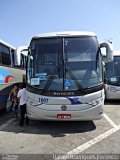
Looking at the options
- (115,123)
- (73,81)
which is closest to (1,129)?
(73,81)

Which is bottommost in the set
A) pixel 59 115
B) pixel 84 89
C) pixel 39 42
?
pixel 59 115

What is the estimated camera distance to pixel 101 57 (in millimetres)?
7945

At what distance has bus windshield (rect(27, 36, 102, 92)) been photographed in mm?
7328

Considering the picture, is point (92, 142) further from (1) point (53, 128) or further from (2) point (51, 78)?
(2) point (51, 78)

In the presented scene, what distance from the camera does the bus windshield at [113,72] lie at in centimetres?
1282

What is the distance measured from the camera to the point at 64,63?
757 cm

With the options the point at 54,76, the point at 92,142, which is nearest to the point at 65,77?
the point at 54,76

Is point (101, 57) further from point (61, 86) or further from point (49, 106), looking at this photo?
point (49, 106)

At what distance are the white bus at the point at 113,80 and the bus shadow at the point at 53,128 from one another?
4881 millimetres

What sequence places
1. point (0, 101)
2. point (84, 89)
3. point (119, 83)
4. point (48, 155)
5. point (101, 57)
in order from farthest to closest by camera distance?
point (119, 83)
point (0, 101)
point (101, 57)
point (84, 89)
point (48, 155)

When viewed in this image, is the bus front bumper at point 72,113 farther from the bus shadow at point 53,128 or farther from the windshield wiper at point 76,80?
the windshield wiper at point 76,80

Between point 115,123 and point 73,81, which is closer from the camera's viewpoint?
point 73,81

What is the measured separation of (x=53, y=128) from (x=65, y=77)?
1733 mm

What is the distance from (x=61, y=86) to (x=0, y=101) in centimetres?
319
